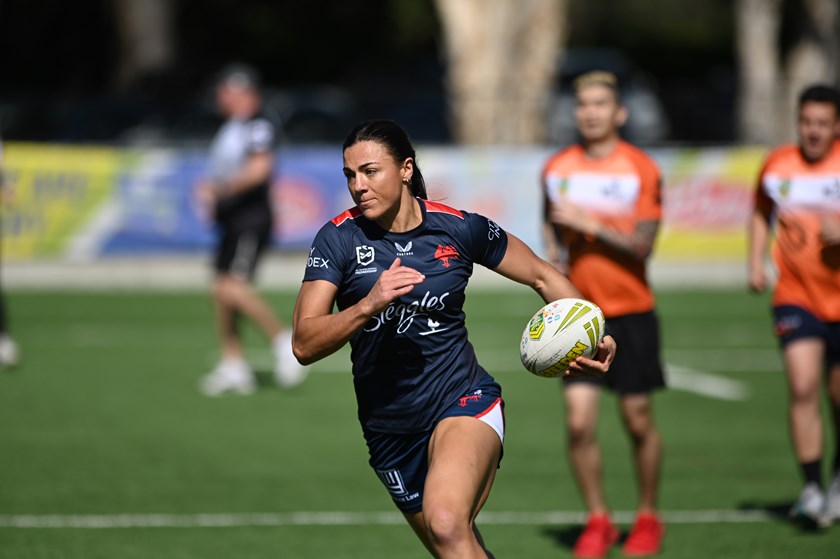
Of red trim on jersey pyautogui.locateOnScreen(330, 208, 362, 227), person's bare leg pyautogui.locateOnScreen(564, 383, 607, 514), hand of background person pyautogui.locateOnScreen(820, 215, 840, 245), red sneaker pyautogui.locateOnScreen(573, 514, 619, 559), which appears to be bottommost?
red sneaker pyautogui.locateOnScreen(573, 514, 619, 559)

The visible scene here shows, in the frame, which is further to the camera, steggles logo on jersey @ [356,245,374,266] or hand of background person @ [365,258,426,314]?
steggles logo on jersey @ [356,245,374,266]

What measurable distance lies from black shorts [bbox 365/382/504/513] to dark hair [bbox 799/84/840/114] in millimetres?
3183

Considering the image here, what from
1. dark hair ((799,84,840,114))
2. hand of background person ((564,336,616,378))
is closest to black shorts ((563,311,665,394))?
dark hair ((799,84,840,114))

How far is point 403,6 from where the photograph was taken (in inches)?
1789

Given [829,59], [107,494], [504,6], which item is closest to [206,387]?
[107,494]

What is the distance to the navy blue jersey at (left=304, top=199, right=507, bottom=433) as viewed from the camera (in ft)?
18.0

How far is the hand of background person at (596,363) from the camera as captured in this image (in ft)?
18.4

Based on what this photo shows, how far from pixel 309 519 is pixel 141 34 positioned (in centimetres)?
2737

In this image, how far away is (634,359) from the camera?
7.55 meters

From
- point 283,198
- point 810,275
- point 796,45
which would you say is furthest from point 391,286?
point 796,45

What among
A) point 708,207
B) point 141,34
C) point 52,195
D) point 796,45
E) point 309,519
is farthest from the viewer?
point 141,34

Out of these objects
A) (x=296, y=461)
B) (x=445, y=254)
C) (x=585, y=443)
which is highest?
(x=445, y=254)

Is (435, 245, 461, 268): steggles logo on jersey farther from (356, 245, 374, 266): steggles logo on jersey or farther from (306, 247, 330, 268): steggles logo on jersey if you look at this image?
(306, 247, 330, 268): steggles logo on jersey

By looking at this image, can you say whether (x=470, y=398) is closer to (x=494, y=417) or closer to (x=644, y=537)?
(x=494, y=417)
